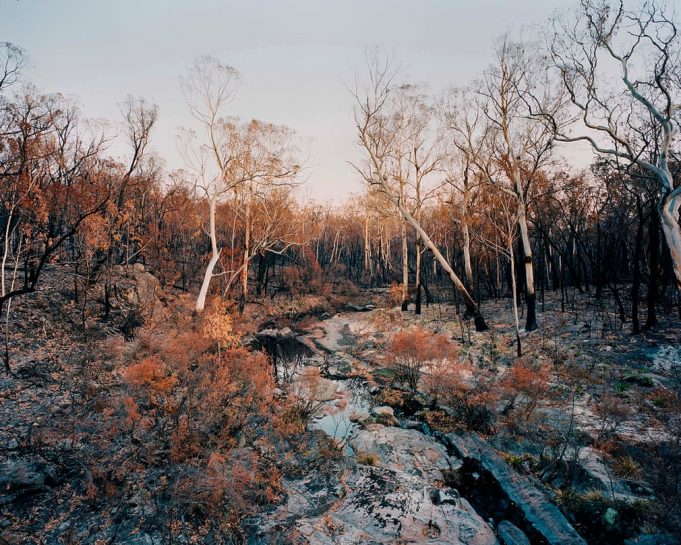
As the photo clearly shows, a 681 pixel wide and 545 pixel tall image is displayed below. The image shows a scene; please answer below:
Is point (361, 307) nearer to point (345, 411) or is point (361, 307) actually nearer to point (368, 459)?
point (345, 411)

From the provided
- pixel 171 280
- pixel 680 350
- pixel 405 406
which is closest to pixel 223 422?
pixel 405 406

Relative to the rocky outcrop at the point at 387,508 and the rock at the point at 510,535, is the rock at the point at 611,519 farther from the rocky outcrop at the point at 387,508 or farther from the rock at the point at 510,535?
the rocky outcrop at the point at 387,508

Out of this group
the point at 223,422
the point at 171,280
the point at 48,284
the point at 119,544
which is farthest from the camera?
the point at 171,280

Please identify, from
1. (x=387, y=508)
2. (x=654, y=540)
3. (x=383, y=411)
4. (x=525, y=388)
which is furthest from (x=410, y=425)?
(x=654, y=540)

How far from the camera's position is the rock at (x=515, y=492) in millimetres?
5176

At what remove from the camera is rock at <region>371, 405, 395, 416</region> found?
30.7ft

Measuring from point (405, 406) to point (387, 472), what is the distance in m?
3.23

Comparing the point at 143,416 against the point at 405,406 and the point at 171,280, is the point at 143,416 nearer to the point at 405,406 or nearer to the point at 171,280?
the point at 405,406

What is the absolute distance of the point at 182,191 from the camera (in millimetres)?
30500

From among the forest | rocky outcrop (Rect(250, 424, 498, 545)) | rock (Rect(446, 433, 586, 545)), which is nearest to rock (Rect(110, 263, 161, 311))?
the forest

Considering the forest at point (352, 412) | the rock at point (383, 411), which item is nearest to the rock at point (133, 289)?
the forest at point (352, 412)

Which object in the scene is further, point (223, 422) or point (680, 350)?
point (680, 350)

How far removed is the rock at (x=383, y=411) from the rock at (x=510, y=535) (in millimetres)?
4060

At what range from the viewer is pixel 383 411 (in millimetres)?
9508
